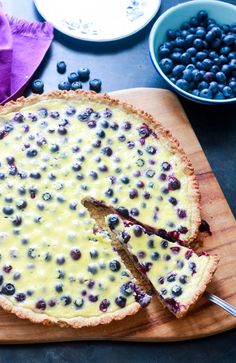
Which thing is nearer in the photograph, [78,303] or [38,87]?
[78,303]

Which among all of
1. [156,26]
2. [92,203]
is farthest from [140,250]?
[156,26]

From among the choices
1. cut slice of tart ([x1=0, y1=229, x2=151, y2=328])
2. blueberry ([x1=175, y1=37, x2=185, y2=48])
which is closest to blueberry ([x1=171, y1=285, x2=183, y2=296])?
cut slice of tart ([x1=0, y1=229, x2=151, y2=328])

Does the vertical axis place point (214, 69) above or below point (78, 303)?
above

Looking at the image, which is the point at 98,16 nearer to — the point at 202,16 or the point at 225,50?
the point at 202,16

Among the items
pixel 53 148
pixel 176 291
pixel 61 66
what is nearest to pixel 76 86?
pixel 61 66

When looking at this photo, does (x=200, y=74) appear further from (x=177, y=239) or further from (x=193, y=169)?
(x=177, y=239)

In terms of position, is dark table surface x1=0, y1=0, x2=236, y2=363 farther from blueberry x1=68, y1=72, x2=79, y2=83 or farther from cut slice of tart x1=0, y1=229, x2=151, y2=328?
cut slice of tart x1=0, y1=229, x2=151, y2=328

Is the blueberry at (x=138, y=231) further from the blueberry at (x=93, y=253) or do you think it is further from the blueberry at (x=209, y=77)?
the blueberry at (x=209, y=77)
